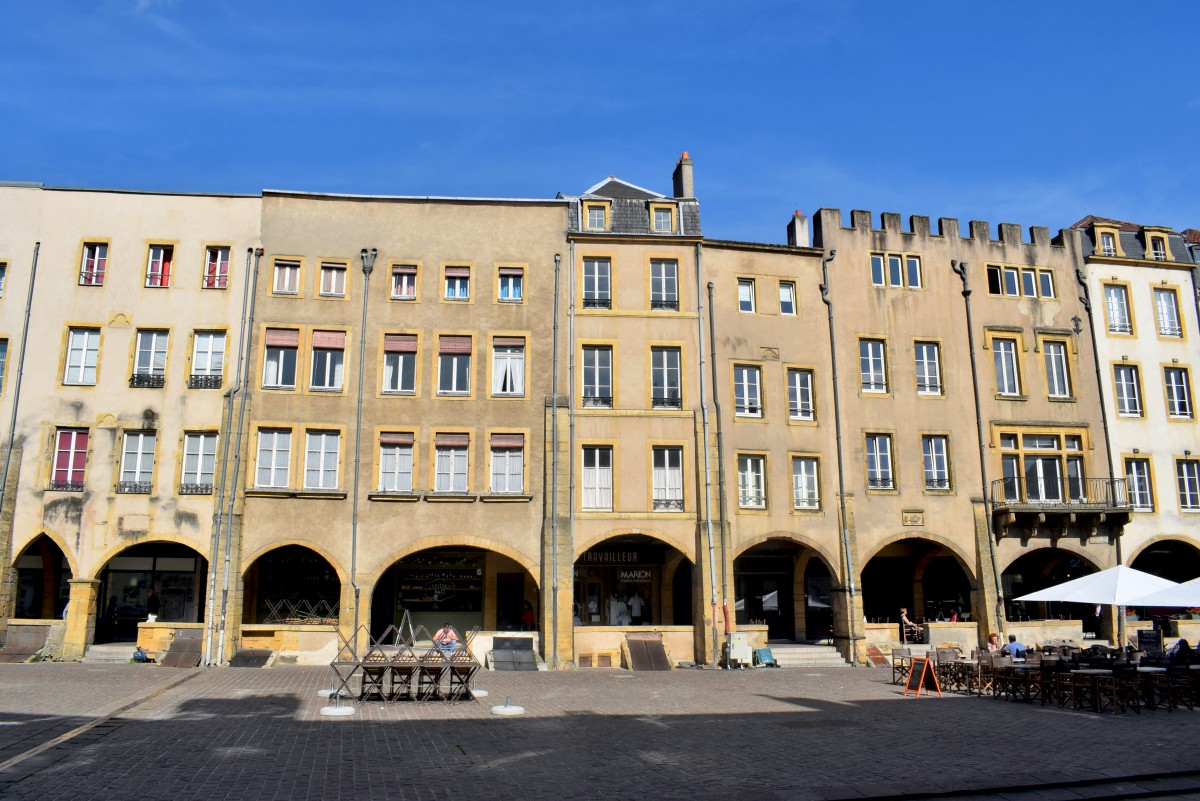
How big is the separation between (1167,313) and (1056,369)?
533 centimetres

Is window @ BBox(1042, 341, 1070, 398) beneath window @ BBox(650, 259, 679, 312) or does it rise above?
beneath

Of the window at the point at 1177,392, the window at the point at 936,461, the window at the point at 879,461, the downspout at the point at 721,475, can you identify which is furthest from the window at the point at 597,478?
the window at the point at 1177,392

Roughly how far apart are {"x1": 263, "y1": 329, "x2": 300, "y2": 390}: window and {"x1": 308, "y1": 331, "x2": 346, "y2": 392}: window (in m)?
0.58

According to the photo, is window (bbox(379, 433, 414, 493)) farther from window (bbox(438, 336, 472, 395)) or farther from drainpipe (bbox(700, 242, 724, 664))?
drainpipe (bbox(700, 242, 724, 664))

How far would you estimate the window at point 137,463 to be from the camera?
27.2 m

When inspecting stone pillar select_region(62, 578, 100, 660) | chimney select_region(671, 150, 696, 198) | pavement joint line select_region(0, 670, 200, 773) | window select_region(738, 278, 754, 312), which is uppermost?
chimney select_region(671, 150, 696, 198)

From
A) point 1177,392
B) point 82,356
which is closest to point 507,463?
point 82,356

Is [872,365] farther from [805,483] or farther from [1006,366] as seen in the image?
[1006,366]

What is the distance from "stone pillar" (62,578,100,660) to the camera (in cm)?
2602

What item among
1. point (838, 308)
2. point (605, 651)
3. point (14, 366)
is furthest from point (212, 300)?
point (838, 308)

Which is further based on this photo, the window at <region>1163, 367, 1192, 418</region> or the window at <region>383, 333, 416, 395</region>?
the window at <region>1163, 367, 1192, 418</region>

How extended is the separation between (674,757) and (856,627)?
56.8 ft

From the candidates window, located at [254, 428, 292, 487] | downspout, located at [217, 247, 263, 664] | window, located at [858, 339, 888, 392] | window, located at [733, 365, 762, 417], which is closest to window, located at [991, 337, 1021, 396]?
window, located at [858, 339, 888, 392]

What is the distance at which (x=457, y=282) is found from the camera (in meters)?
29.8
